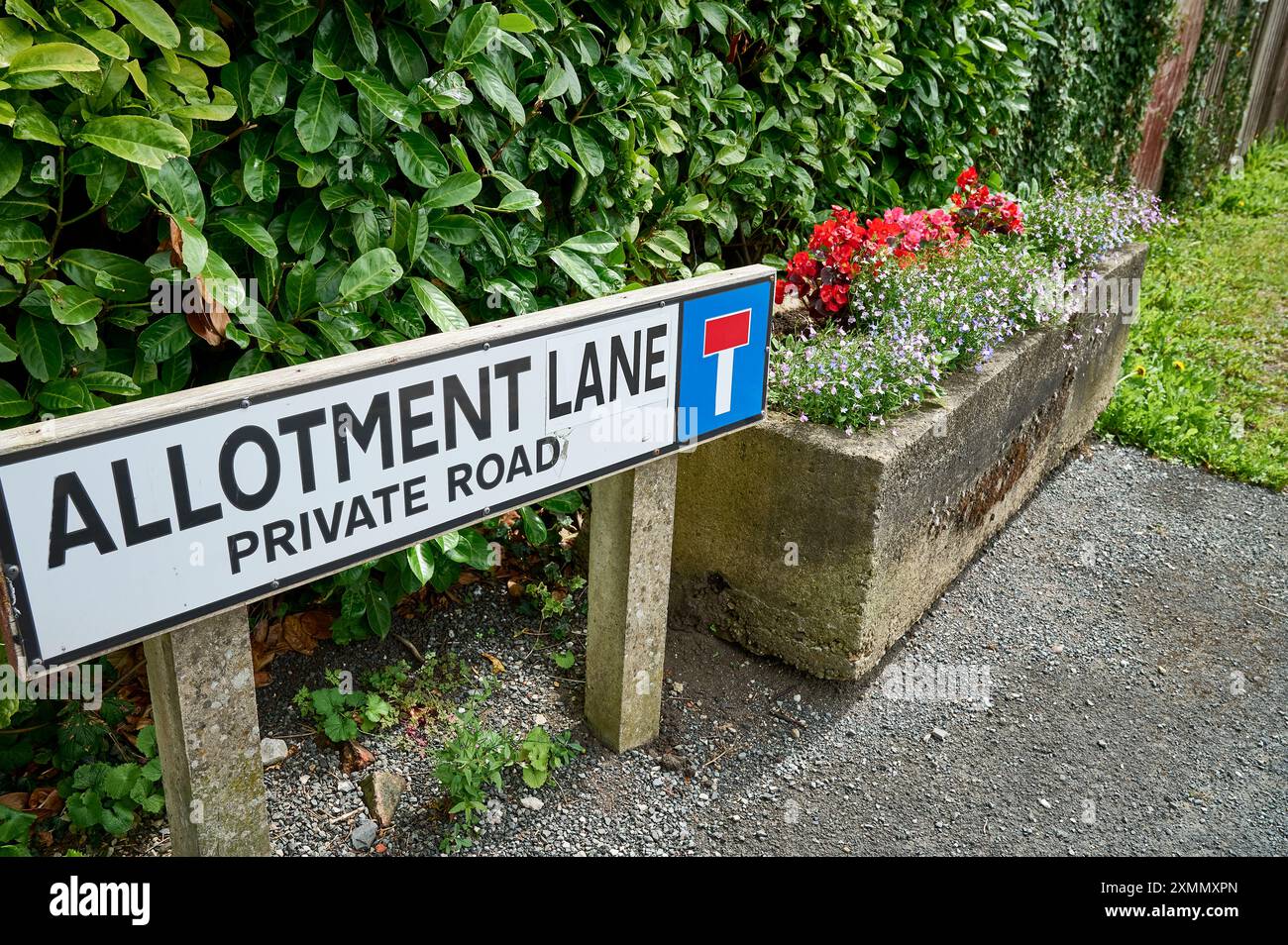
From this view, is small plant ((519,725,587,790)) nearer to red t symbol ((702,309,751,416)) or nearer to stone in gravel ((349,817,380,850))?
stone in gravel ((349,817,380,850))

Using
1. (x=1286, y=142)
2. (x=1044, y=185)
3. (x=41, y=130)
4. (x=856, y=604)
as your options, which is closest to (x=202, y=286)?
(x=41, y=130)

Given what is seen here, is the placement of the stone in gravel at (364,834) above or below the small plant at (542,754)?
below

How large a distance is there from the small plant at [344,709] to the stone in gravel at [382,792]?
17 centimetres

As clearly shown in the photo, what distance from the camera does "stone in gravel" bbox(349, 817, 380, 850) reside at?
259 centimetres

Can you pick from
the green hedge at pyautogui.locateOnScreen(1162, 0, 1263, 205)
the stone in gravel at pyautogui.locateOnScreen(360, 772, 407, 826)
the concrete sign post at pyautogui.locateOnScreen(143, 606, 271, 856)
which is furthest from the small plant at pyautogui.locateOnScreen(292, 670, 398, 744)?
the green hedge at pyautogui.locateOnScreen(1162, 0, 1263, 205)

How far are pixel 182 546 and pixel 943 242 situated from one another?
10.8ft

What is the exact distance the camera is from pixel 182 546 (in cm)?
178

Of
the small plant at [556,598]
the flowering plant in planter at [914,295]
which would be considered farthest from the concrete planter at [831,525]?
the small plant at [556,598]

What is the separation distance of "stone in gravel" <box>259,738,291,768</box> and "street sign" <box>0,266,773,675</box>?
1.03 metres

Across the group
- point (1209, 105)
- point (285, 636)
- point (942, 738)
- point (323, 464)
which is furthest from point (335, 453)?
point (1209, 105)

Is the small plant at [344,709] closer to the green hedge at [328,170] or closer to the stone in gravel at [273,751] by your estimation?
the stone in gravel at [273,751]

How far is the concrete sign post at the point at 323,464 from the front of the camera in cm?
165

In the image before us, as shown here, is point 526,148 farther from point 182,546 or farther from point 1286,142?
point 1286,142

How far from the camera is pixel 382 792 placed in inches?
106
